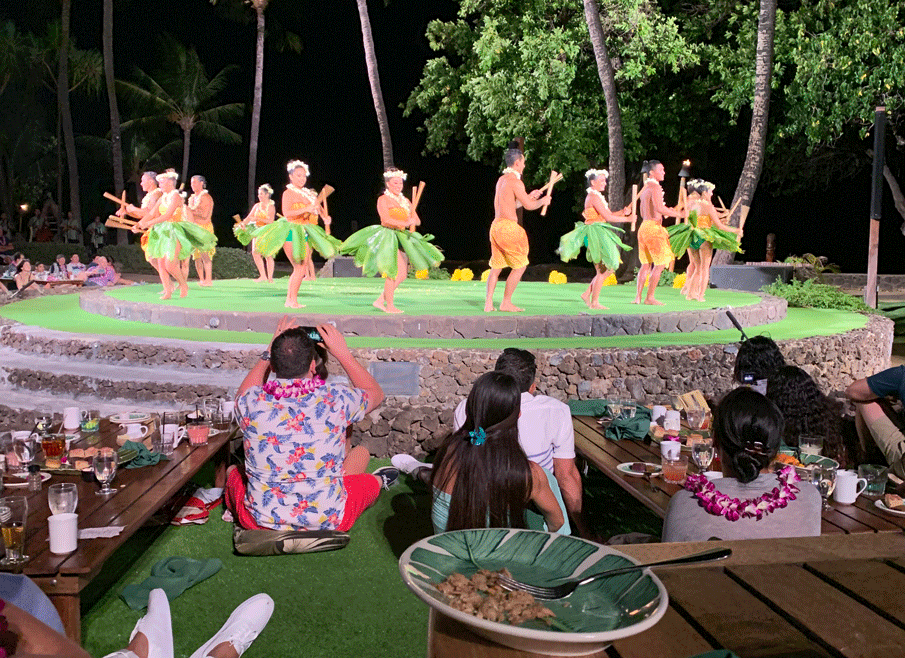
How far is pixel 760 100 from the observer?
12844mm

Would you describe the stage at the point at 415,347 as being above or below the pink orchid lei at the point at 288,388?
below

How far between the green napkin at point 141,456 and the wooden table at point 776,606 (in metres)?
2.30

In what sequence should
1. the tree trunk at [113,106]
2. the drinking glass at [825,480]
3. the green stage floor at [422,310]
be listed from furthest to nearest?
the tree trunk at [113,106], the green stage floor at [422,310], the drinking glass at [825,480]

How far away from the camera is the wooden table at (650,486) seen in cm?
263

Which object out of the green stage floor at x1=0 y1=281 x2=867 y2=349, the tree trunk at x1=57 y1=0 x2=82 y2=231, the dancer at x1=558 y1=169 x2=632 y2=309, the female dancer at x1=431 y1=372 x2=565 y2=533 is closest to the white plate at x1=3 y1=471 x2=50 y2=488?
the female dancer at x1=431 y1=372 x2=565 y2=533

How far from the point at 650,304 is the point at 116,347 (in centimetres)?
577

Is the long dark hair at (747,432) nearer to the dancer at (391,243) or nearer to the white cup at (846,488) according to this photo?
the white cup at (846,488)

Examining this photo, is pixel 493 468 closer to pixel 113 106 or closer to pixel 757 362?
pixel 757 362

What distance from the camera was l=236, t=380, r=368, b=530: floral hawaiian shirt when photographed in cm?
341

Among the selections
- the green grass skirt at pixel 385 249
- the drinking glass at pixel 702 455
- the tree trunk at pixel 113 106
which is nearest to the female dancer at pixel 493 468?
the drinking glass at pixel 702 455

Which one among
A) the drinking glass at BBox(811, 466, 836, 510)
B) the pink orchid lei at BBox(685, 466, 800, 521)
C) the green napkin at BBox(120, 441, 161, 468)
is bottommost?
the green napkin at BBox(120, 441, 161, 468)

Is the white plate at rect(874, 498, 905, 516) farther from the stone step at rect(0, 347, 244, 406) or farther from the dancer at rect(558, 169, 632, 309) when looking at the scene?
the dancer at rect(558, 169, 632, 309)

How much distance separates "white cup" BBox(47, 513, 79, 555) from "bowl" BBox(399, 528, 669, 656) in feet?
4.44

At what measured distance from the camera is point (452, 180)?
24.1 m
